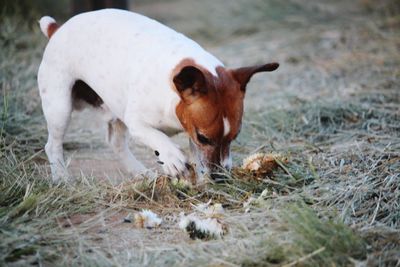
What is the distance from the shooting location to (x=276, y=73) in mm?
8102

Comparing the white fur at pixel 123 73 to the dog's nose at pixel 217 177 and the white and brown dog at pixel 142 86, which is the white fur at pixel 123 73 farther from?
the dog's nose at pixel 217 177

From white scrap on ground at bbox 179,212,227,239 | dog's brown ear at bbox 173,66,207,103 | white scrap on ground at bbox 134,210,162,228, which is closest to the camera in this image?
white scrap on ground at bbox 179,212,227,239

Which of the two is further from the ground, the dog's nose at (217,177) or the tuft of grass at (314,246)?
the tuft of grass at (314,246)

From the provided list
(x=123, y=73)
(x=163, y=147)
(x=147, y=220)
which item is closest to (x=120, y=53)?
(x=123, y=73)

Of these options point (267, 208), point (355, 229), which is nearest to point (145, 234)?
point (267, 208)

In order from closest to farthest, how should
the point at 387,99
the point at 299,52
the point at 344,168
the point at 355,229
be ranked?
the point at 355,229 < the point at 344,168 < the point at 387,99 < the point at 299,52

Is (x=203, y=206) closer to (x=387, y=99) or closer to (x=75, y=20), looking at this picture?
(x=75, y=20)

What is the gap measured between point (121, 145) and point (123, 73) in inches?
36.9

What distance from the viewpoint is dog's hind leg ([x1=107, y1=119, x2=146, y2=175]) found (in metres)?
5.12

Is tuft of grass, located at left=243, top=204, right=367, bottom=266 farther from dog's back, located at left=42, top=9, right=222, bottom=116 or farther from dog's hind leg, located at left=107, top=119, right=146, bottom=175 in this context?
dog's hind leg, located at left=107, top=119, right=146, bottom=175

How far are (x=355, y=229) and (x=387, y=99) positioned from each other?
3.36 m

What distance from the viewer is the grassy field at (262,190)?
309 centimetres

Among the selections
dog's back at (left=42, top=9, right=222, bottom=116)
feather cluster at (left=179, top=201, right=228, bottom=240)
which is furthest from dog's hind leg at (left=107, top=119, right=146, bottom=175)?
feather cluster at (left=179, top=201, right=228, bottom=240)

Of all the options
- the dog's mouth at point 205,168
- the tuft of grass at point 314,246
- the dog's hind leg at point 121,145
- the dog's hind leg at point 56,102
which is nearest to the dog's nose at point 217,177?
the dog's mouth at point 205,168
